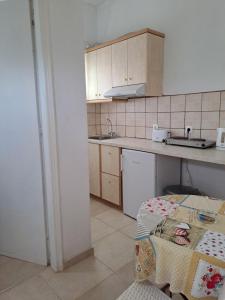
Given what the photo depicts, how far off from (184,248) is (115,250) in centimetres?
137

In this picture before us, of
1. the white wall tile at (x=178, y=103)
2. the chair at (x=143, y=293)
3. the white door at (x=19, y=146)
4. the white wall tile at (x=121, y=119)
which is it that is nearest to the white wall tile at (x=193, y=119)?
the white wall tile at (x=178, y=103)

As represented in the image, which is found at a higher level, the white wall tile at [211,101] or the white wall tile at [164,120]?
the white wall tile at [211,101]

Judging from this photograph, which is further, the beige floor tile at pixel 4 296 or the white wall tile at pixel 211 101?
the white wall tile at pixel 211 101

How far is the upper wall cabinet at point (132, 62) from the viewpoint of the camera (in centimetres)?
246

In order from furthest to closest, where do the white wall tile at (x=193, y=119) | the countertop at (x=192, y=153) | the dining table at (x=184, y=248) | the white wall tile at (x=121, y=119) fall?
the white wall tile at (x=121, y=119) < the white wall tile at (x=193, y=119) < the countertop at (x=192, y=153) < the dining table at (x=184, y=248)

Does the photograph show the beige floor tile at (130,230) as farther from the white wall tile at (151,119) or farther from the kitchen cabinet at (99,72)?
the kitchen cabinet at (99,72)

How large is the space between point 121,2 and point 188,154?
2408 millimetres

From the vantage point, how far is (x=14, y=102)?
1.62m

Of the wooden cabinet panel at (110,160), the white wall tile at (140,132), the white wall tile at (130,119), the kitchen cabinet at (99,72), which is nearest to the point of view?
the wooden cabinet panel at (110,160)

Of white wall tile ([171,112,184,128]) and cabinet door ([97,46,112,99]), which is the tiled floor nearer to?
white wall tile ([171,112,184,128])

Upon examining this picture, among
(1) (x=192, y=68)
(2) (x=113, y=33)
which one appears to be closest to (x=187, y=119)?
(1) (x=192, y=68)

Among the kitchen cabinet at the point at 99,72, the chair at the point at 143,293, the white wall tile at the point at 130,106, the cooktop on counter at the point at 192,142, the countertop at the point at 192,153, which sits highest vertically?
the kitchen cabinet at the point at 99,72

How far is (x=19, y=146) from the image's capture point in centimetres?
168

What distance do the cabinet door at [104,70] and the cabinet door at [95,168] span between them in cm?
76
